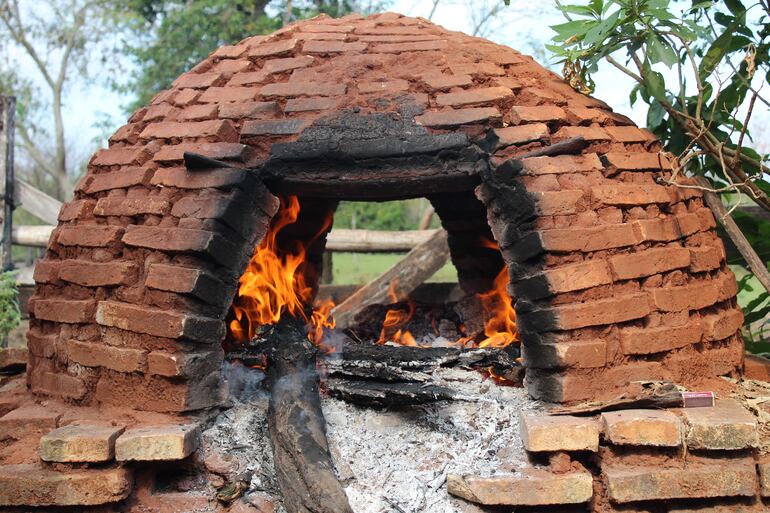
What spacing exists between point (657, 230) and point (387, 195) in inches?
47.7

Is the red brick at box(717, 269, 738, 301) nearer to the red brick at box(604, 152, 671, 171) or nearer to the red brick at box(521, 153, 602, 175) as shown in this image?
the red brick at box(604, 152, 671, 171)

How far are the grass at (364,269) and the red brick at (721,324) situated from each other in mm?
8590

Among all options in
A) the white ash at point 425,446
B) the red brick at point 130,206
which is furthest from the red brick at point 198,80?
the white ash at point 425,446

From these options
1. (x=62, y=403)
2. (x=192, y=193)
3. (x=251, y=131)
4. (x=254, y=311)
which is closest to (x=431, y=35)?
(x=251, y=131)

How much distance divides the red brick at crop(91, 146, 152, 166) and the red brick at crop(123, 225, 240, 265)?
362mm

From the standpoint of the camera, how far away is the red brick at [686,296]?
2805mm

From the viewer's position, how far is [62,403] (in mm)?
2988

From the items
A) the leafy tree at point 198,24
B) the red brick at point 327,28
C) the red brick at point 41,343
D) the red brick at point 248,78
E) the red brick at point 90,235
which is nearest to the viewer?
the red brick at point 90,235

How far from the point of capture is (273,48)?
131 inches

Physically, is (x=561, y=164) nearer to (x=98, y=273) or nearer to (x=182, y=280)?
(x=182, y=280)

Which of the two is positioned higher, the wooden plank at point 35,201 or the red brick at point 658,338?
the wooden plank at point 35,201

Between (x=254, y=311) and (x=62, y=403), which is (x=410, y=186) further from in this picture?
(x=62, y=403)

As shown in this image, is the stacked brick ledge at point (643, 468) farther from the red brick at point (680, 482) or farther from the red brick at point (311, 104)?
the red brick at point (311, 104)

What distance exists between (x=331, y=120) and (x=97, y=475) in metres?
1.70
